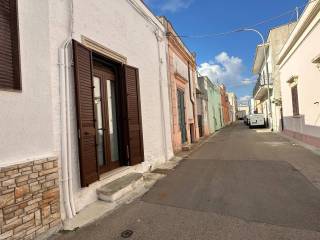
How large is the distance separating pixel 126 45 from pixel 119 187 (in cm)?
390

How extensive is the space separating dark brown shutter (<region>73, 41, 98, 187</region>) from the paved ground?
37.0 inches

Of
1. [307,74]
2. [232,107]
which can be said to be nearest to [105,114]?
[307,74]

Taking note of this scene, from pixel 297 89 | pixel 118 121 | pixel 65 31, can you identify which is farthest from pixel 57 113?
pixel 297 89

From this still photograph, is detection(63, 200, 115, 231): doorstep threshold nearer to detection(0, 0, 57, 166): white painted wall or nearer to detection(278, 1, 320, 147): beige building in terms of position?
detection(0, 0, 57, 166): white painted wall

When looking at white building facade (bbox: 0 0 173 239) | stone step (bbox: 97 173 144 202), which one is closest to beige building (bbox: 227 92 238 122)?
white building facade (bbox: 0 0 173 239)

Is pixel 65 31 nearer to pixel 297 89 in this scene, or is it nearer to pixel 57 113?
pixel 57 113

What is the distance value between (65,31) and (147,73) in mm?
4145

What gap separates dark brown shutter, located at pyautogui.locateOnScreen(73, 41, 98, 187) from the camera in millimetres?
4715

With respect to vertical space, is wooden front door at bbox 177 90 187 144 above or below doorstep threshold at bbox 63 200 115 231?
above

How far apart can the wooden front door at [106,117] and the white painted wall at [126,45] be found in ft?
1.95

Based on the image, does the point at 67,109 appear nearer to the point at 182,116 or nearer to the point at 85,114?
the point at 85,114

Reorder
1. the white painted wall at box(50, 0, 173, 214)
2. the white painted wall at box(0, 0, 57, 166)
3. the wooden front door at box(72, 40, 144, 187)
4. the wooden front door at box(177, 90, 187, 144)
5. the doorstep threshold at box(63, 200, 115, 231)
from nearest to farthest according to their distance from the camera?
the white painted wall at box(0, 0, 57, 166) < the doorstep threshold at box(63, 200, 115, 231) < the white painted wall at box(50, 0, 173, 214) < the wooden front door at box(72, 40, 144, 187) < the wooden front door at box(177, 90, 187, 144)

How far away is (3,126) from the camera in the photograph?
3416 millimetres

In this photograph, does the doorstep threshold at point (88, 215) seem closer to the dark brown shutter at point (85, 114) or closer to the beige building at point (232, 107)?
the dark brown shutter at point (85, 114)
